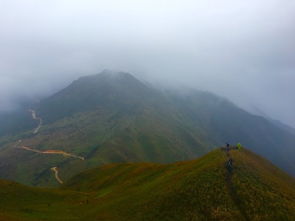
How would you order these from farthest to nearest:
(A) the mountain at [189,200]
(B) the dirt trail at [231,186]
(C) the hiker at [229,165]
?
(C) the hiker at [229,165] < (A) the mountain at [189,200] < (B) the dirt trail at [231,186]

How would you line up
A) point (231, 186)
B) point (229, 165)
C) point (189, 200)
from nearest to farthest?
point (189, 200) → point (231, 186) → point (229, 165)

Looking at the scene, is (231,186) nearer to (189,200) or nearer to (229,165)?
(229,165)

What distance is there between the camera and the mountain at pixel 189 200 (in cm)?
5172

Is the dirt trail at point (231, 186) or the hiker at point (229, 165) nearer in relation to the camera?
the dirt trail at point (231, 186)

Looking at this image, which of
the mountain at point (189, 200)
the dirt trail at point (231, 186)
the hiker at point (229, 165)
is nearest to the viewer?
the dirt trail at point (231, 186)

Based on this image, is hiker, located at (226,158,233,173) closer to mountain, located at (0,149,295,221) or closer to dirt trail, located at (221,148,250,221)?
dirt trail, located at (221,148,250,221)

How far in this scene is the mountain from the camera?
51.7m

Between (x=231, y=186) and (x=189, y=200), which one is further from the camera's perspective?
(x=231, y=186)

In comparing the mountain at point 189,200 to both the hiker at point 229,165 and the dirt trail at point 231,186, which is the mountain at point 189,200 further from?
the hiker at point 229,165

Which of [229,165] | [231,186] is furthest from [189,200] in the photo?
[229,165]

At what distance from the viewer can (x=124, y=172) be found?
106125mm

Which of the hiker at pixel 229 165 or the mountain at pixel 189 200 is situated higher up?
the hiker at pixel 229 165

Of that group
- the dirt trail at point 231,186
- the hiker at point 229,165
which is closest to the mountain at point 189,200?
the dirt trail at point 231,186

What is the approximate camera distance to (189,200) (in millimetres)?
55312
